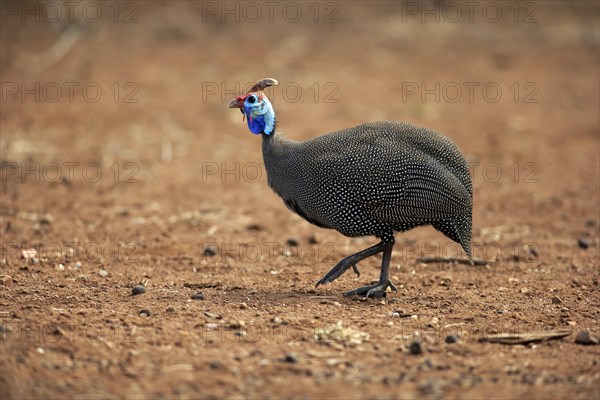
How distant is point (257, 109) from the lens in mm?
5672

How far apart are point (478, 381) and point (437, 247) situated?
3.06 meters

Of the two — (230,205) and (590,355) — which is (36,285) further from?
(590,355)

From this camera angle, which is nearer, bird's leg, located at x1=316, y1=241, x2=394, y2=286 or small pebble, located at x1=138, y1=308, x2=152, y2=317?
small pebble, located at x1=138, y1=308, x2=152, y2=317

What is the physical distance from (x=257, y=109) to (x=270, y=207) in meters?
2.66

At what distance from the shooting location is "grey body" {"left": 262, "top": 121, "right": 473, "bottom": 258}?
5.32 metres

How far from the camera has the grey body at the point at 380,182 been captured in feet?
17.5

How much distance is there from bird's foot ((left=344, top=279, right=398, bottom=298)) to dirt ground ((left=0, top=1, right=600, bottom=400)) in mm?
114
